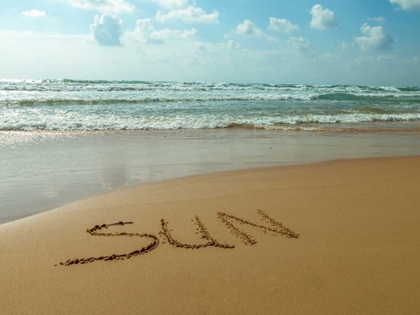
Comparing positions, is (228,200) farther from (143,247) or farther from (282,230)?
(143,247)

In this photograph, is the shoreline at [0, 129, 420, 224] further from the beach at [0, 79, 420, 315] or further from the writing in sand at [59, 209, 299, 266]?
the writing in sand at [59, 209, 299, 266]

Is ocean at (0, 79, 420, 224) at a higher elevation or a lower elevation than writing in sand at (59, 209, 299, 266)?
higher

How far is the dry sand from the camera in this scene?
2.50 meters

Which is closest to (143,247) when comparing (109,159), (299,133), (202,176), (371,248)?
(371,248)

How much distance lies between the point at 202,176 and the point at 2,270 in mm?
3357

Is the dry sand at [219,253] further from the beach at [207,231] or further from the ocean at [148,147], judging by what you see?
the ocean at [148,147]

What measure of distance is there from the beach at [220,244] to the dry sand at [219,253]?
0.01 metres

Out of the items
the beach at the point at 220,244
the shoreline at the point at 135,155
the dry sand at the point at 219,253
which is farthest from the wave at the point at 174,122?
the dry sand at the point at 219,253

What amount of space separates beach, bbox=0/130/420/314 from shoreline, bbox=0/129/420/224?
9 cm

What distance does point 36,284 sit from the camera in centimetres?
267

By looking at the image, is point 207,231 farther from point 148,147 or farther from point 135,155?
point 148,147

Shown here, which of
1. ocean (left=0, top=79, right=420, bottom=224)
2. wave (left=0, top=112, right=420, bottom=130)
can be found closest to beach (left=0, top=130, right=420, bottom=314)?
ocean (left=0, top=79, right=420, bottom=224)

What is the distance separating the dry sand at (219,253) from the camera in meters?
2.50

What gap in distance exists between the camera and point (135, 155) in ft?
24.7
